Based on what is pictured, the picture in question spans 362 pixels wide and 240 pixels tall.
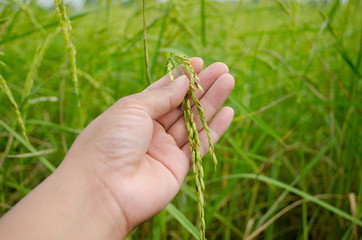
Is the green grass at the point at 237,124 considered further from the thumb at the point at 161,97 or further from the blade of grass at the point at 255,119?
the thumb at the point at 161,97

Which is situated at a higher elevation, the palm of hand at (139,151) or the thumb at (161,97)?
the thumb at (161,97)

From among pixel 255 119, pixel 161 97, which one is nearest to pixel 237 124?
pixel 255 119

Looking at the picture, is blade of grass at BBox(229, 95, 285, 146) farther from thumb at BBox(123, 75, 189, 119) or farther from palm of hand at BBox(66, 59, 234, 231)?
thumb at BBox(123, 75, 189, 119)

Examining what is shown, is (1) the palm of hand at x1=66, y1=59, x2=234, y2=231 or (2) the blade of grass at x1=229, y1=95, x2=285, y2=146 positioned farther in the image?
(2) the blade of grass at x1=229, y1=95, x2=285, y2=146

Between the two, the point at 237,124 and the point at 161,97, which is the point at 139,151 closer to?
the point at 161,97

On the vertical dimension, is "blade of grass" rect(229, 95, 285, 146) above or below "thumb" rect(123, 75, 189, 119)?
below

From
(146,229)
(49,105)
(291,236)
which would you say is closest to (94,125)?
(146,229)

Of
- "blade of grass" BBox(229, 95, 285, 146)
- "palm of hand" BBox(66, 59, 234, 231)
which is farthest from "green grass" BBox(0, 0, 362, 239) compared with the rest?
"palm of hand" BBox(66, 59, 234, 231)

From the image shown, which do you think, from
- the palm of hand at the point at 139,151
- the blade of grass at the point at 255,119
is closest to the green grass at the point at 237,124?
the blade of grass at the point at 255,119
